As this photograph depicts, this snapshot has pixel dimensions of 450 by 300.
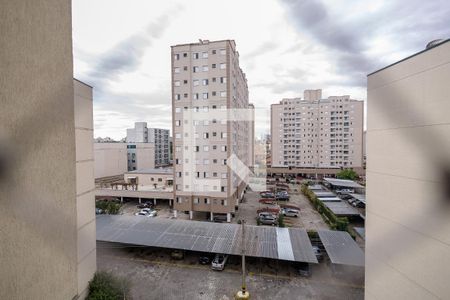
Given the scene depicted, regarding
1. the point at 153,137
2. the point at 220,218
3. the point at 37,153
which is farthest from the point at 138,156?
the point at 37,153

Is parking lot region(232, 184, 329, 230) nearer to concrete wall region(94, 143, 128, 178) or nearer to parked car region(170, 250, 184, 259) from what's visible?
parked car region(170, 250, 184, 259)

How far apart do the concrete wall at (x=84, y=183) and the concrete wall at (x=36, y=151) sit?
306 centimetres

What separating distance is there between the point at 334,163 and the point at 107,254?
1261 inches

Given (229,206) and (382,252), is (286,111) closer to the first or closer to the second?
(229,206)

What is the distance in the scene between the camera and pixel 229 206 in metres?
14.8

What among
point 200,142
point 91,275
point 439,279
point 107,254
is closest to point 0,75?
point 439,279

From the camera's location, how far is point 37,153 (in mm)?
1622

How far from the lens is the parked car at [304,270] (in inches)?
335

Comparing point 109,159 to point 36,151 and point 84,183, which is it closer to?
point 84,183

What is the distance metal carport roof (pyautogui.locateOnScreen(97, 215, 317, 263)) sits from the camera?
896 centimetres

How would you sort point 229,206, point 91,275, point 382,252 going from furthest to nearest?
point 229,206 → point 91,275 → point 382,252

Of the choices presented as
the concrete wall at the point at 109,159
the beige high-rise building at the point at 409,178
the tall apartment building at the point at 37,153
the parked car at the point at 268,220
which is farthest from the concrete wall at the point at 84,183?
the concrete wall at the point at 109,159

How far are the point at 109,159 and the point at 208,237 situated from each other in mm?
22805

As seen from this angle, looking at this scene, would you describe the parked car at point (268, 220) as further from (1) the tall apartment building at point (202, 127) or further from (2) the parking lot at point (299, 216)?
(1) the tall apartment building at point (202, 127)
